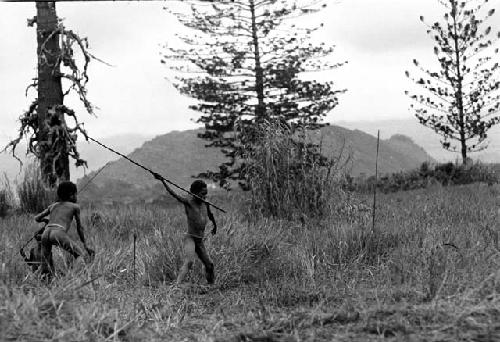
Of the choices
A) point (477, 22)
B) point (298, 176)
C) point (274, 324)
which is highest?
point (477, 22)

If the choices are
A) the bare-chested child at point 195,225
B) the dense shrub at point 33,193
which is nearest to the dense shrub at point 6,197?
the dense shrub at point 33,193

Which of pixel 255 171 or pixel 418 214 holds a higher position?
pixel 255 171

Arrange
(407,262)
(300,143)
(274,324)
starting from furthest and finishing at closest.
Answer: (300,143)
(407,262)
(274,324)

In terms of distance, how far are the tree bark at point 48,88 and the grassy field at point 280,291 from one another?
4.41 m

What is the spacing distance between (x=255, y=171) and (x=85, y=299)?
5.85 m

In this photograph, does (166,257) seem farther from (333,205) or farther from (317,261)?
(333,205)

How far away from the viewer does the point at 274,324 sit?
3688mm

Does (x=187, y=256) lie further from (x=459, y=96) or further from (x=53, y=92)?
(x=459, y=96)

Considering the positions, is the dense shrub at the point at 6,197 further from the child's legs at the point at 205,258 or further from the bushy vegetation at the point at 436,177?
the bushy vegetation at the point at 436,177

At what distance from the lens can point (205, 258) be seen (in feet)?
18.2

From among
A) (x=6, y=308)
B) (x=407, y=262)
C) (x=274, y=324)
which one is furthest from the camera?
(x=407, y=262)

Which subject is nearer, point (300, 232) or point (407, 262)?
point (407, 262)

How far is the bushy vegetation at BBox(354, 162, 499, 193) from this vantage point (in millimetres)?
20344

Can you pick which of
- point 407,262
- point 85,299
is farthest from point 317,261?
point 85,299
